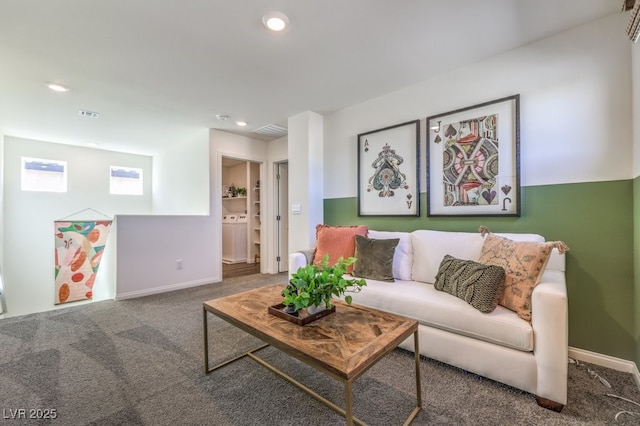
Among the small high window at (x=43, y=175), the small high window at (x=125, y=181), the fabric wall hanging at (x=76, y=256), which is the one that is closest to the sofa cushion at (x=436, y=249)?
the fabric wall hanging at (x=76, y=256)

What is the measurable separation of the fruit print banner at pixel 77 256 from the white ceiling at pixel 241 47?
1792mm

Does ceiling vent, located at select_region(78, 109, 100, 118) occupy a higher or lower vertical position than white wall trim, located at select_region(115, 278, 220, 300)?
higher

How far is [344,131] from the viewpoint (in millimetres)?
3529

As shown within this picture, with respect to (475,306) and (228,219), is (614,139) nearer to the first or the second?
(475,306)

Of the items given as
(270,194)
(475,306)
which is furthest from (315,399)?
(270,194)

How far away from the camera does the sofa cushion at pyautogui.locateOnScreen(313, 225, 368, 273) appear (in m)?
2.72

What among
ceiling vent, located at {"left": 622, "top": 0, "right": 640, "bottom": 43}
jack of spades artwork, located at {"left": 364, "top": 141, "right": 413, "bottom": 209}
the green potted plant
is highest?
ceiling vent, located at {"left": 622, "top": 0, "right": 640, "bottom": 43}

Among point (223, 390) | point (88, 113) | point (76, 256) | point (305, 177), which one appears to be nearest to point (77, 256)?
point (76, 256)

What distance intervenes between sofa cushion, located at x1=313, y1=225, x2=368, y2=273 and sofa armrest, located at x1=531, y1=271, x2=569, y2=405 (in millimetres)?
1472

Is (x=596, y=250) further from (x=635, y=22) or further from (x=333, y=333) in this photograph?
(x=333, y=333)

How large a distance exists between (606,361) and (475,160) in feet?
5.61

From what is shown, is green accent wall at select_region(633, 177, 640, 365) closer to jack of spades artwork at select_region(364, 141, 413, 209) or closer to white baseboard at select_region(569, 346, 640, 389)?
white baseboard at select_region(569, 346, 640, 389)

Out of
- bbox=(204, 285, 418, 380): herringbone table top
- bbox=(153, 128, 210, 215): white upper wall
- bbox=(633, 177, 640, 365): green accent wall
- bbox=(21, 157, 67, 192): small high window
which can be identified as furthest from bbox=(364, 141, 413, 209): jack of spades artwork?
bbox=(21, 157, 67, 192): small high window

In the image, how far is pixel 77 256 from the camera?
4355 mm
